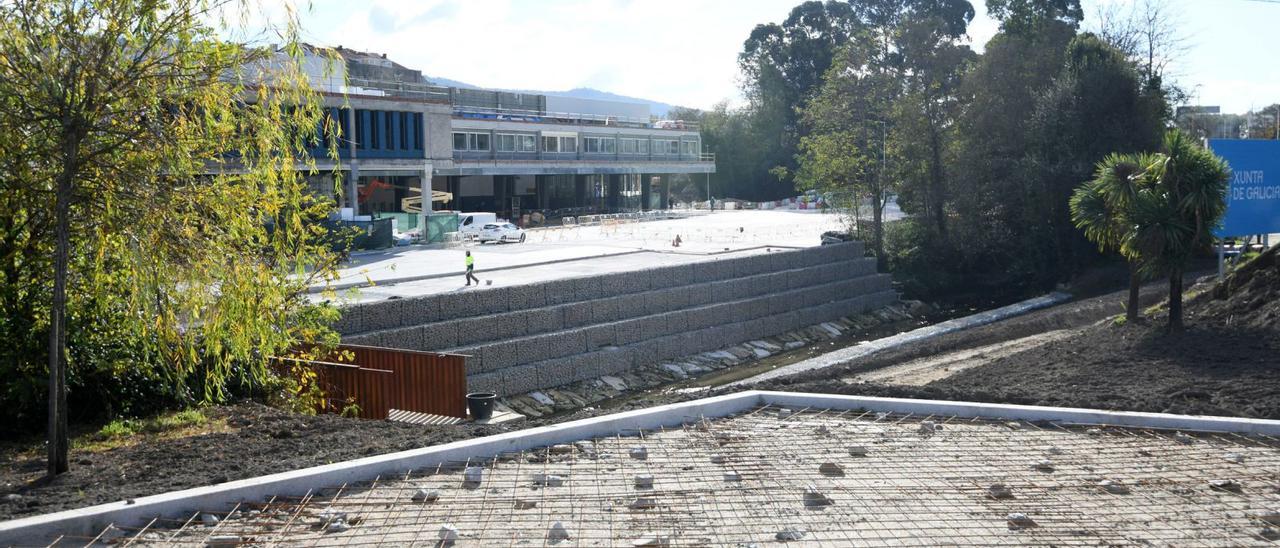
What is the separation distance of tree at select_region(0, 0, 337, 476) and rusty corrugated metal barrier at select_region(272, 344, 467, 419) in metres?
5.26

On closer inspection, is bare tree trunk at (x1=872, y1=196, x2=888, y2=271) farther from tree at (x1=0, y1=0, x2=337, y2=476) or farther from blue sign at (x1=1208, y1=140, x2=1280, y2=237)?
tree at (x1=0, y1=0, x2=337, y2=476)

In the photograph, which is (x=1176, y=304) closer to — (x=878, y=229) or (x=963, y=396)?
(x=963, y=396)

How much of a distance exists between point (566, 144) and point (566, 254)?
3737 centimetres

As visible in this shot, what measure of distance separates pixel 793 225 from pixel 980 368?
46702 millimetres

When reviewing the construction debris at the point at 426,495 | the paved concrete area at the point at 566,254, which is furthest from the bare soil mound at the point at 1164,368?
the paved concrete area at the point at 566,254

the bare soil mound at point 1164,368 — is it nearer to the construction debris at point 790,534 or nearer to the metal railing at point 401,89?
the construction debris at point 790,534

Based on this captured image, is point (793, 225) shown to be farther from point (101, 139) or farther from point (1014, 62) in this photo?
point (101, 139)

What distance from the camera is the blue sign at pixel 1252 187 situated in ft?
80.3

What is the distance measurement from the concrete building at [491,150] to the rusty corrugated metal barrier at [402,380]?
25.8 meters

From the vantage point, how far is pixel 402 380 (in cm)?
1783

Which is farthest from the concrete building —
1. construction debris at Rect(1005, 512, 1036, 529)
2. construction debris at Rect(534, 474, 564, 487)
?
construction debris at Rect(1005, 512, 1036, 529)

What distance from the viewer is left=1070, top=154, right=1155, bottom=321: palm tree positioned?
19.8 m

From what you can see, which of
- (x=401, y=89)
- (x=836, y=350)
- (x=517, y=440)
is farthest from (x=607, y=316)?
(x=401, y=89)

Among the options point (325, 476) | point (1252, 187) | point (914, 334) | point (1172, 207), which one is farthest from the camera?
point (914, 334)
